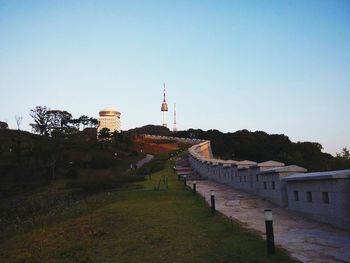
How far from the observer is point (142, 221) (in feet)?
38.1

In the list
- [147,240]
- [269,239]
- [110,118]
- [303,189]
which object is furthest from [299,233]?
[110,118]

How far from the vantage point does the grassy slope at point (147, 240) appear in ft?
24.6

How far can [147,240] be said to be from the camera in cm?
912

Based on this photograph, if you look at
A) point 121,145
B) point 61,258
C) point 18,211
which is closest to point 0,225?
point 18,211

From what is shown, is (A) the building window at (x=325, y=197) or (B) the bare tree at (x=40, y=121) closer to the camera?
(A) the building window at (x=325, y=197)

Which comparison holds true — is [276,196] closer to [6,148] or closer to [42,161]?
[42,161]

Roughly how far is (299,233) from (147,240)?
3.63 metres

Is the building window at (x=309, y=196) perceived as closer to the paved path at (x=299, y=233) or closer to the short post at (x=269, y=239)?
the paved path at (x=299, y=233)

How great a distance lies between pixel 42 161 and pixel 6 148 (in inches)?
389

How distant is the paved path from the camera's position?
6680 mm

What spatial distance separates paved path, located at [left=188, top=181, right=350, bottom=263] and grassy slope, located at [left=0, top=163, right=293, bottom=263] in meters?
0.48

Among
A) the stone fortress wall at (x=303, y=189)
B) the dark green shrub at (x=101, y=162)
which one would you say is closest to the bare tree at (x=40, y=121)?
the dark green shrub at (x=101, y=162)

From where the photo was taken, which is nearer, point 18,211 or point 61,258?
point 61,258

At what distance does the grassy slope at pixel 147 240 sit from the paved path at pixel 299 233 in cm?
48
